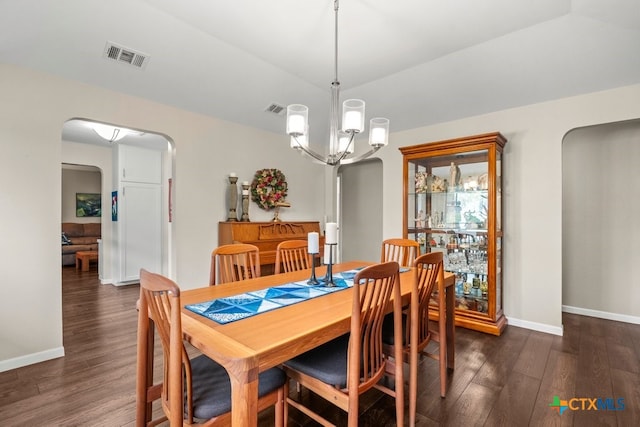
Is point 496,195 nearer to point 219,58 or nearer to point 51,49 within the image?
point 219,58

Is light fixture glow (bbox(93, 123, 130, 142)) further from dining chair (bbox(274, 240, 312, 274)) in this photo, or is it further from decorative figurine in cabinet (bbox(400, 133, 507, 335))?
decorative figurine in cabinet (bbox(400, 133, 507, 335))

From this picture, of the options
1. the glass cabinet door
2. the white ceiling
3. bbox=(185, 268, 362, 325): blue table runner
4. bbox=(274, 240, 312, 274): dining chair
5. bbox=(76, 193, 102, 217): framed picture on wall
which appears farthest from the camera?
bbox=(76, 193, 102, 217): framed picture on wall

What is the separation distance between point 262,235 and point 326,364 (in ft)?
7.94

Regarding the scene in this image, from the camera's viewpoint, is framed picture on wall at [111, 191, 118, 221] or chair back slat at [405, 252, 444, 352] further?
framed picture on wall at [111, 191, 118, 221]

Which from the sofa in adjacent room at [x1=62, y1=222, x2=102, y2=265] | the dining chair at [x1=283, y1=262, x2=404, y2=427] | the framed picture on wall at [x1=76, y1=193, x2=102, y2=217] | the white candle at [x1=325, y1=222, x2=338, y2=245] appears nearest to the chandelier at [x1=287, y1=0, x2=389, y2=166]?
the white candle at [x1=325, y1=222, x2=338, y2=245]

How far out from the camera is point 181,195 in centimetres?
348

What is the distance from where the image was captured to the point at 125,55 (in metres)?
2.63

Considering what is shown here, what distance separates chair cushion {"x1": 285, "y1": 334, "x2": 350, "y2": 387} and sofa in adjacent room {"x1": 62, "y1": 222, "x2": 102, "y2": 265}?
305 inches

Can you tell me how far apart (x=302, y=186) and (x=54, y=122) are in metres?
2.95

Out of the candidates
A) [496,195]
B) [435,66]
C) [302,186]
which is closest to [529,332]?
[496,195]

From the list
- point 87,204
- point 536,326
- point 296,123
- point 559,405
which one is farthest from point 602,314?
point 87,204

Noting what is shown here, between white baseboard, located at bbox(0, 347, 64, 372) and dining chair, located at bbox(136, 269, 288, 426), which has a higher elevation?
dining chair, located at bbox(136, 269, 288, 426)

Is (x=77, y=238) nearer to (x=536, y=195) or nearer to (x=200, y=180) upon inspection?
(x=200, y=180)

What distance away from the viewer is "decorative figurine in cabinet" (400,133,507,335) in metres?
3.27
